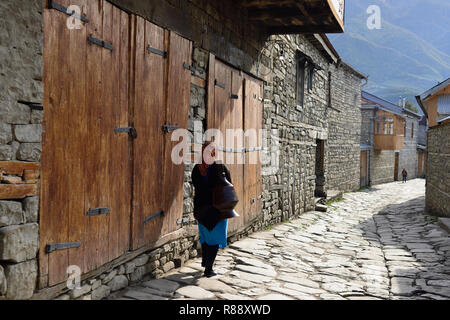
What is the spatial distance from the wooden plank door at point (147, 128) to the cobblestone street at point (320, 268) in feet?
2.23

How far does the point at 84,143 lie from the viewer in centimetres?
331

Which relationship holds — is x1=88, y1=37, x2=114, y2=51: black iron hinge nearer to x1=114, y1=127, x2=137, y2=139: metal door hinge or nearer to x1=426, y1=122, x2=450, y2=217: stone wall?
x1=114, y1=127, x2=137, y2=139: metal door hinge

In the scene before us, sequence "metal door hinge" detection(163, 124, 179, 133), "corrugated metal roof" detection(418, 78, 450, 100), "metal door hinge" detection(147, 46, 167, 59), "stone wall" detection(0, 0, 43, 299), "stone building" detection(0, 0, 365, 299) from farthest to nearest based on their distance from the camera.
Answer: "corrugated metal roof" detection(418, 78, 450, 100) < "metal door hinge" detection(163, 124, 179, 133) < "metal door hinge" detection(147, 46, 167, 59) < "stone building" detection(0, 0, 365, 299) < "stone wall" detection(0, 0, 43, 299)

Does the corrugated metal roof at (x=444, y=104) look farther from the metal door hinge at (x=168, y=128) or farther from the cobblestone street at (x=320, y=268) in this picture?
the metal door hinge at (x=168, y=128)

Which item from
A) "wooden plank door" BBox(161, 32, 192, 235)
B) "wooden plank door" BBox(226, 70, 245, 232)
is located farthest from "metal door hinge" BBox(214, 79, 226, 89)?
"wooden plank door" BBox(161, 32, 192, 235)

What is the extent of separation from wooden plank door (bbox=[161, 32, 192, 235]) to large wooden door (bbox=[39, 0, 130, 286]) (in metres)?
0.78

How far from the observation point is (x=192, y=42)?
5.10 metres

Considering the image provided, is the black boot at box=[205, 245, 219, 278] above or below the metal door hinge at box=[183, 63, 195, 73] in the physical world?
below

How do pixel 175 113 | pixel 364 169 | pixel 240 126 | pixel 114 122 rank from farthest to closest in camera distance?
pixel 364 169 < pixel 240 126 < pixel 175 113 < pixel 114 122

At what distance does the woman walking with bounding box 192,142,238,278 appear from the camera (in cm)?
453

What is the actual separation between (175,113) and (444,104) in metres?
14.9

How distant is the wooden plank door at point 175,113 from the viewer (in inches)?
182

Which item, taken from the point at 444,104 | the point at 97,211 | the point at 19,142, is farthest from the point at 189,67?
the point at 444,104

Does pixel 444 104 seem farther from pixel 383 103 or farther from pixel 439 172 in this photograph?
pixel 383 103
